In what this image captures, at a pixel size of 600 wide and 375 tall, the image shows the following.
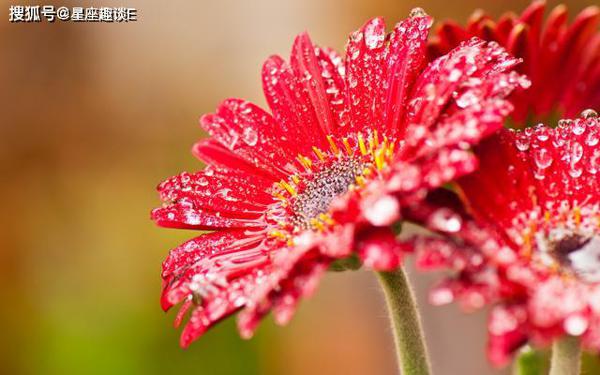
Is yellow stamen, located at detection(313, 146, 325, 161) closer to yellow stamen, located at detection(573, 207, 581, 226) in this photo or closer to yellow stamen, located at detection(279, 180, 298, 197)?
yellow stamen, located at detection(279, 180, 298, 197)

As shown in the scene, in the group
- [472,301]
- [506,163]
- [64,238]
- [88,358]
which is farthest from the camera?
[64,238]

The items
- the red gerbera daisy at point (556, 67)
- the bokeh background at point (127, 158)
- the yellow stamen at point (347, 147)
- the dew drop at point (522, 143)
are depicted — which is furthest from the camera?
the bokeh background at point (127, 158)

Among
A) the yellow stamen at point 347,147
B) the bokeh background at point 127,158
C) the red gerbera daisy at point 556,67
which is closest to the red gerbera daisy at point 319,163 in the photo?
the yellow stamen at point 347,147

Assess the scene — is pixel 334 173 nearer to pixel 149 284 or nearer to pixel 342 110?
pixel 342 110

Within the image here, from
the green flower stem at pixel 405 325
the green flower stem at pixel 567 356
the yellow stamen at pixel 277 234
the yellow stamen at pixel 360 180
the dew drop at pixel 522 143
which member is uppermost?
the yellow stamen at pixel 360 180

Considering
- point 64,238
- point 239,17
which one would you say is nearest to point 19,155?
point 64,238

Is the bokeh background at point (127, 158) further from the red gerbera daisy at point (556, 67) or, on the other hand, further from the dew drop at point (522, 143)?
the dew drop at point (522, 143)

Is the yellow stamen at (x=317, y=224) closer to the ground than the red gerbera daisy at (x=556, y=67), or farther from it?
closer to the ground
